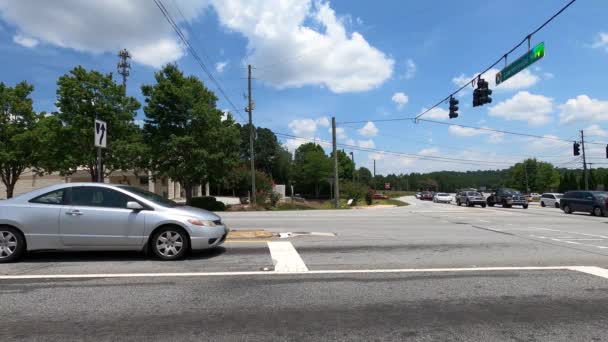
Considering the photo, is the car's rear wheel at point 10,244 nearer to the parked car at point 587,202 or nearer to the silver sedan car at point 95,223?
the silver sedan car at point 95,223

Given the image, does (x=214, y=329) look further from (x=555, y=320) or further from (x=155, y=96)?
(x=155, y=96)

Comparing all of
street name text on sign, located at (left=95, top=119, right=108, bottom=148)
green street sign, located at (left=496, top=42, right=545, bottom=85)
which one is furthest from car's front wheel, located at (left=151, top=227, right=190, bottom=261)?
green street sign, located at (left=496, top=42, right=545, bottom=85)

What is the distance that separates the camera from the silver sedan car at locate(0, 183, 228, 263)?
7.57m

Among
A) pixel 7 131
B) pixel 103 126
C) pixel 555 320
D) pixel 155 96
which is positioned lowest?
pixel 555 320

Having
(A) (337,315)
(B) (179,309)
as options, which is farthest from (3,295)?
(A) (337,315)

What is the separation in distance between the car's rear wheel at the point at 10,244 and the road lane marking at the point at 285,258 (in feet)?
14.5

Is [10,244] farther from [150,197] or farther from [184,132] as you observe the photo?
[184,132]

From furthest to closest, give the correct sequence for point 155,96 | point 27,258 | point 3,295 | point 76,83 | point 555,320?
point 155,96 < point 76,83 < point 27,258 < point 3,295 < point 555,320

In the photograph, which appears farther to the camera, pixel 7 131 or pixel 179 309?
pixel 7 131

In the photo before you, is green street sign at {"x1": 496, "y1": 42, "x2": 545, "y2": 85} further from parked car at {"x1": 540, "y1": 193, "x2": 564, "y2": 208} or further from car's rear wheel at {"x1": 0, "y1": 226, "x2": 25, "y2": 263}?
parked car at {"x1": 540, "y1": 193, "x2": 564, "y2": 208}

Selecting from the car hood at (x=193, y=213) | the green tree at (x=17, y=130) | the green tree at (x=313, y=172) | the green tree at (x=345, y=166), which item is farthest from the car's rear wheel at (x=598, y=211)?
the green tree at (x=345, y=166)

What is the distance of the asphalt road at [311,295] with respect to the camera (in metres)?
4.32

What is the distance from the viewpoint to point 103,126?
417 inches

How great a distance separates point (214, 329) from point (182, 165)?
2517 cm
